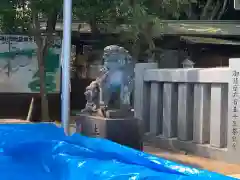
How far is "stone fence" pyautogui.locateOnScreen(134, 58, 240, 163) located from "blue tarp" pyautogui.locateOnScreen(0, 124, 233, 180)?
4.09 meters

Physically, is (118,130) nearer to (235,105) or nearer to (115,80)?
(115,80)

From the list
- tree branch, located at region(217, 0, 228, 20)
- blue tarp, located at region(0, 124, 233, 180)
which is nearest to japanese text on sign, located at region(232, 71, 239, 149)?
blue tarp, located at region(0, 124, 233, 180)

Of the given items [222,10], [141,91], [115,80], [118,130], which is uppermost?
[222,10]

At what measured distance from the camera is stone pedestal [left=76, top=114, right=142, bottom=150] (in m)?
8.52

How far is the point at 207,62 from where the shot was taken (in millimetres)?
17109

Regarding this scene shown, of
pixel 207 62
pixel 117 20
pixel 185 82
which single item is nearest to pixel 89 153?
pixel 185 82

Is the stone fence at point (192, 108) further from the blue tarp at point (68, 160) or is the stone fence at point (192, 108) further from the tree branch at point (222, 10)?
the tree branch at point (222, 10)

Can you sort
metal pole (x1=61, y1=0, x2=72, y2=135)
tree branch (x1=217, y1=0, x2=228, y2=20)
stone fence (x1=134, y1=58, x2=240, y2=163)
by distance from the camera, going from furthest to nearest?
tree branch (x1=217, y1=0, x2=228, y2=20)
stone fence (x1=134, y1=58, x2=240, y2=163)
metal pole (x1=61, y1=0, x2=72, y2=135)

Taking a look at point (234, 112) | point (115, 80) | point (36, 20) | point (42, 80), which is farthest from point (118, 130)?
point (36, 20)

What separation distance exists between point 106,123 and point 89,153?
3630 millimetres

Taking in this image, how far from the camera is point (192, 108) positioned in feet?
34.2

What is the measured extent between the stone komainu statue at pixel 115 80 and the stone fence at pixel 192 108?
173 centimetres

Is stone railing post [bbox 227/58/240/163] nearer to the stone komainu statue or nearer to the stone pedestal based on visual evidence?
the stone pedestal

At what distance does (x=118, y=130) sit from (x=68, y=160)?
4.01m
